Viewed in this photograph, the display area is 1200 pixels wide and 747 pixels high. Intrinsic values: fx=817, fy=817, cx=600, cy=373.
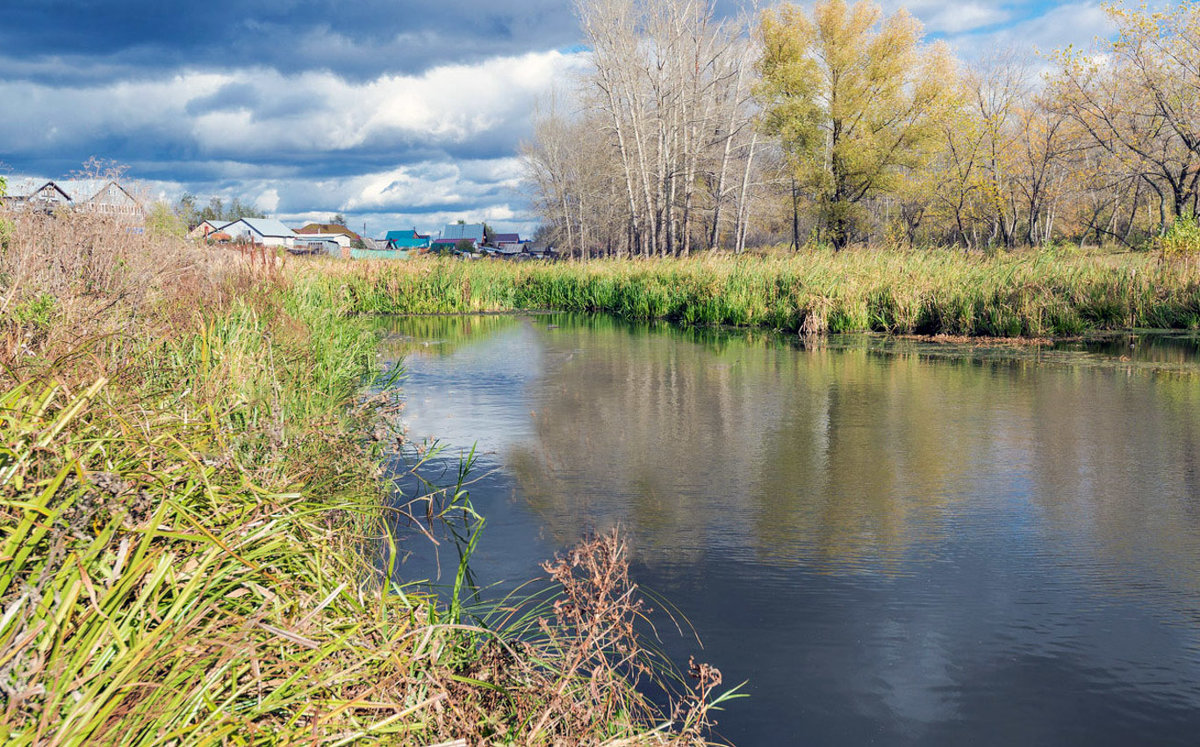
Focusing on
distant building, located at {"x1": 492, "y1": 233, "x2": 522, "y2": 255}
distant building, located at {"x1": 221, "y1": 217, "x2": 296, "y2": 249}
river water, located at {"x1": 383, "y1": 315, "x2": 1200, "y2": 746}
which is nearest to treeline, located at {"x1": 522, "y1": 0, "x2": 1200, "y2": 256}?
river water, located at {"x1": 383, "y1": 315, "x2": 1200, "y2": 746}

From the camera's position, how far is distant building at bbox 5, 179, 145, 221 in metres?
8.09

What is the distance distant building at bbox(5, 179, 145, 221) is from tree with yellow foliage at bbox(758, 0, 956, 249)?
28.4m

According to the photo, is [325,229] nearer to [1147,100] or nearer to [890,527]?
[1147,100]

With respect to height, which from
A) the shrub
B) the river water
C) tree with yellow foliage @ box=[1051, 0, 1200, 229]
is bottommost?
the river water

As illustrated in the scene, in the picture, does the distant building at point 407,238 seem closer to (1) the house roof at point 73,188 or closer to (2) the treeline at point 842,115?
(2) the treeline at point 842,115

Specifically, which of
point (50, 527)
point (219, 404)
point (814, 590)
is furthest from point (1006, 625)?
point (219, 404)

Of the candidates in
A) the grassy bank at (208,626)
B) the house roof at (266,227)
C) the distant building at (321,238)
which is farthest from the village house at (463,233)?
the grassy bank at (208,626)

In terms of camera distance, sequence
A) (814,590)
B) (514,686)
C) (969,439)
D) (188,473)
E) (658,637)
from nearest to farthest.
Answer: (514,686) → (188,473) → (658,637) → (814,590) → (969,439)

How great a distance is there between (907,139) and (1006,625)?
3264 cm

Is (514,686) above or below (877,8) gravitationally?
below

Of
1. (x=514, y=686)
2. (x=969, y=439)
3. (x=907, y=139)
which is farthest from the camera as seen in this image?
(x=907, y=139)

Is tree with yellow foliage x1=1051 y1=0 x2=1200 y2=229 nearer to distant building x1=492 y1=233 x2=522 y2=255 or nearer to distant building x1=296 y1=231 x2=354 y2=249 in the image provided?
distant building x1=296 y1=231 x2=354 y2=249

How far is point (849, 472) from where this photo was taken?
578cm

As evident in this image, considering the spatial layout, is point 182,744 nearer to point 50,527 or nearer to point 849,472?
point 50,527
